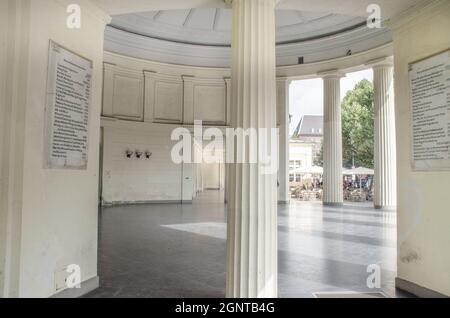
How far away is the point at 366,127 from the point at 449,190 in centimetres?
2303

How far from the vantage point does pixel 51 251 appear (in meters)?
3.86

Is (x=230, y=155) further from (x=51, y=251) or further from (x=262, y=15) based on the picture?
(x=51, y=251)

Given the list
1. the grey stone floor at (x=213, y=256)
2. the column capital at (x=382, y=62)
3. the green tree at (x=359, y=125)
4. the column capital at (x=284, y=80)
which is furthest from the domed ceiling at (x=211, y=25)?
the green tree at (x=359, y=125)

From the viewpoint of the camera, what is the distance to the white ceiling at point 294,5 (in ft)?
14.0

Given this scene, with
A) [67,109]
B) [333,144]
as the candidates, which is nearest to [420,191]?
[67,109]

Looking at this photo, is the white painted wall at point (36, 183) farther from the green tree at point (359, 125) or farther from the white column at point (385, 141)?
the green tree at point (359, 125)

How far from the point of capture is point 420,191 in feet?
14.7

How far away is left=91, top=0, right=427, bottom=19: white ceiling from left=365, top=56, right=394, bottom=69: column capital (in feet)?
33.4

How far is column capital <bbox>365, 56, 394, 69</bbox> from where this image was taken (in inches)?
A: 546

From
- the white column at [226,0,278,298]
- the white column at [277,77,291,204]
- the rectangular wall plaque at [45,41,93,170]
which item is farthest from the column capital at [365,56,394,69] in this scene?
the rectangular wall plaque at [45,41,93,170]

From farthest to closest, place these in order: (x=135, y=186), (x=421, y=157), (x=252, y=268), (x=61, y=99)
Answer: (x=135, y=186), (x=421, y=157), (x=61, y=99), (x=252, y=268)

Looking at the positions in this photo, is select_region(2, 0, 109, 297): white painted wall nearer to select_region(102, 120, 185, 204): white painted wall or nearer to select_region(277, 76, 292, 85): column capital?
select_region(102, 120, 185, 204): white painted wall

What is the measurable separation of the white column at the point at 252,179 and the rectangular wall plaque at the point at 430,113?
7.22 feet

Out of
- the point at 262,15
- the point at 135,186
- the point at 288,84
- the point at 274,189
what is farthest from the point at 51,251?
the point at 288,84
